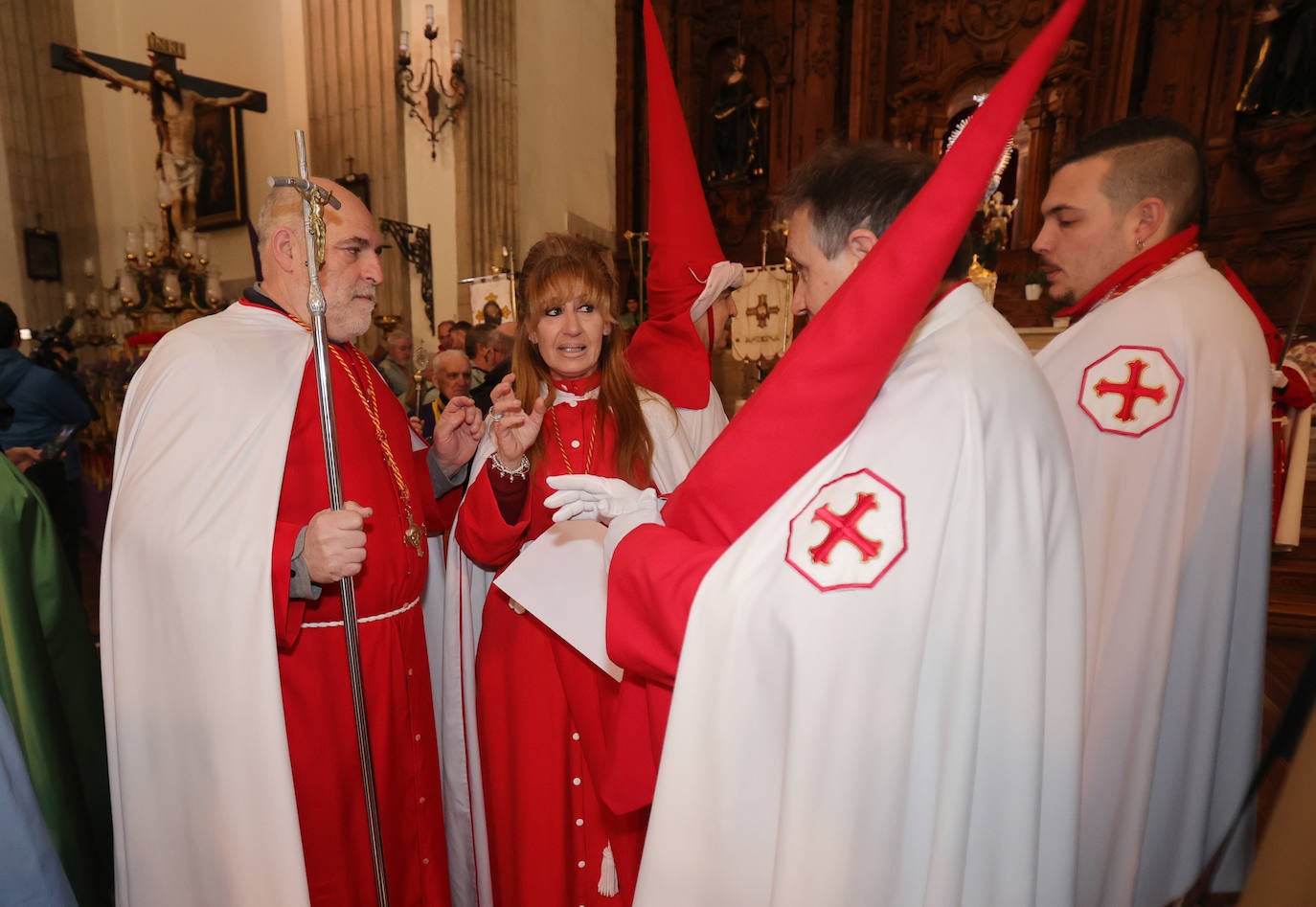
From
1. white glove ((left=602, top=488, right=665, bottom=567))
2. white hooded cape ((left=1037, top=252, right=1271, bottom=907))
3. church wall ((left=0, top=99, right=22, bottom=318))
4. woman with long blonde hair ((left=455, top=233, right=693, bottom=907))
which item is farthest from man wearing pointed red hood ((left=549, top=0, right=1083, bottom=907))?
church wall ((left=0, top=99, right=22, bottom=318))

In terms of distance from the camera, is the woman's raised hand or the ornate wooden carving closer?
the woman's raised hand

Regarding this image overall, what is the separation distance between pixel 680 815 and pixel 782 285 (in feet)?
21.4

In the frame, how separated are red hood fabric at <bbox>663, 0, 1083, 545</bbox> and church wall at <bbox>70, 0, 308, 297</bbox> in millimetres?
10771

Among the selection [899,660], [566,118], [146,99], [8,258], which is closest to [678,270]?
[899,660]

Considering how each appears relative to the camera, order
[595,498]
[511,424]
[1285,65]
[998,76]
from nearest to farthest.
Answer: [595,498] → [511,424] → [1285,65] → [998,76]

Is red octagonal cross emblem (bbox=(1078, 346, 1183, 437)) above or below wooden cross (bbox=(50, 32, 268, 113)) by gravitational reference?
below

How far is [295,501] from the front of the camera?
1868 mm

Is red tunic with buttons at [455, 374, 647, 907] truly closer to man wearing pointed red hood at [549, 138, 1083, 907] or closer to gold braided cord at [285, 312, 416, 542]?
gold braided cord at [285, 312, 416, 542]

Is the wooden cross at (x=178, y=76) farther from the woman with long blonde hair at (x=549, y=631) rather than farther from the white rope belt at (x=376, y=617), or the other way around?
the white rope belt at (x=376, y=617)

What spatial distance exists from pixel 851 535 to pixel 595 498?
61 centimetres

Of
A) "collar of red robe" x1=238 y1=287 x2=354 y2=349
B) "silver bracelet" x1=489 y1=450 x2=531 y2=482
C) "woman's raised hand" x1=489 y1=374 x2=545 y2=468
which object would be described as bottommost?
"silver bracelet" x1=489 y1=450 x2=531 y2=482

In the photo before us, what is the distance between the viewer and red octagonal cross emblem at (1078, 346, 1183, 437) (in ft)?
5.72

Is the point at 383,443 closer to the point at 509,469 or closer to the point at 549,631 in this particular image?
the point at 509,469

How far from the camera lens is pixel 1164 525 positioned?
1747 mm
